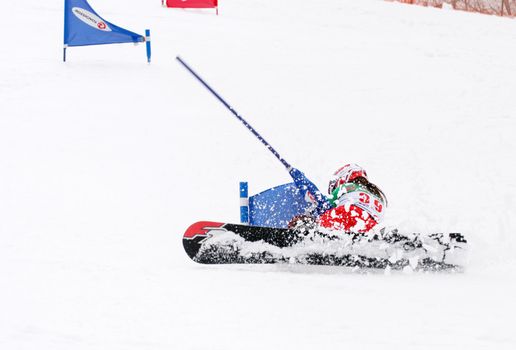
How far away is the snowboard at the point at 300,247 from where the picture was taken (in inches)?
205

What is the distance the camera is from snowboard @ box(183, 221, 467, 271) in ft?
17.1

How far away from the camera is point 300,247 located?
524 centimetres

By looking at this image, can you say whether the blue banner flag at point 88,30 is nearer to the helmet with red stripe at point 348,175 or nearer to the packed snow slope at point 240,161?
the packed snow slope at point 240,161

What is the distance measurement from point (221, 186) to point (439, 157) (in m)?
2.63

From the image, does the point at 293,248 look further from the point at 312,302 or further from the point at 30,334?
the point at 30,334

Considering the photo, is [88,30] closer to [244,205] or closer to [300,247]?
[244,205]

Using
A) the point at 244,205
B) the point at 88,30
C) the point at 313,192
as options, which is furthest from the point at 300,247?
the point at 88,30

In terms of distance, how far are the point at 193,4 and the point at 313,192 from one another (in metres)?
10.1

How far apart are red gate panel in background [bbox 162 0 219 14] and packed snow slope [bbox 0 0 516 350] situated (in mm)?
202

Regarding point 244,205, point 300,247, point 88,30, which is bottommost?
point 300,247

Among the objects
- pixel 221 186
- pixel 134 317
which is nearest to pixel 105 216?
pixel 221 186

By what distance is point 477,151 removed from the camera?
30.4 ft

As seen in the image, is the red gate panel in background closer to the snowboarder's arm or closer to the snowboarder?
the snowboarder's arm

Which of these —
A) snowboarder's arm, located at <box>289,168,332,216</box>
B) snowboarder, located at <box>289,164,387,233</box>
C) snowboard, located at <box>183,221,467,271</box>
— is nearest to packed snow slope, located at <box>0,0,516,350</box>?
snowboard, located at <box>183,221,467,271</box>
